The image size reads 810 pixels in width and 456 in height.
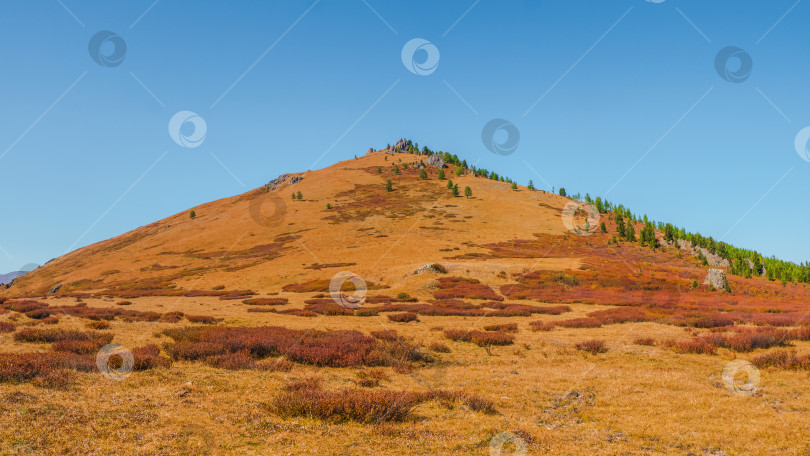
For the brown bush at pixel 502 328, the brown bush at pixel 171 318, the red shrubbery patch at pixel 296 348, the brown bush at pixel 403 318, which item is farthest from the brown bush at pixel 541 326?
the brown bush at pixel 171 318

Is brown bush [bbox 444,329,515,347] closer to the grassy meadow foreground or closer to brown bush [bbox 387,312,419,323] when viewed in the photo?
the grassy meadow foreground

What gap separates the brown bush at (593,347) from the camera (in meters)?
18.9

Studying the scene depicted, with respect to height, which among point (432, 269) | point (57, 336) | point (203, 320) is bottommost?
point (57, 336)

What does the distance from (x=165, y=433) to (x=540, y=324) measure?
22819 millimetres

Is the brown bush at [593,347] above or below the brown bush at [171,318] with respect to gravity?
below

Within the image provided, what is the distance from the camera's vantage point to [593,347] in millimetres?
19016

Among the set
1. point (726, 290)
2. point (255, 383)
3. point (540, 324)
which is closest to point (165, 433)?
point (255, 383)

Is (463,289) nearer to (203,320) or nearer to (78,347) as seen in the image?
(203,320)

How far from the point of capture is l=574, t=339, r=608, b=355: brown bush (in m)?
18.9

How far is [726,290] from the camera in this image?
55.7m

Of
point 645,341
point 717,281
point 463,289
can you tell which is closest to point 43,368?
point 645,341

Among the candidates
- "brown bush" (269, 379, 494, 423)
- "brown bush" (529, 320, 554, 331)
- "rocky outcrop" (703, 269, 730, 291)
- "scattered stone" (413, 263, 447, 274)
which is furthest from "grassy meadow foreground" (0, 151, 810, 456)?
"rocky outcrop" (703, 269, 730, 291)

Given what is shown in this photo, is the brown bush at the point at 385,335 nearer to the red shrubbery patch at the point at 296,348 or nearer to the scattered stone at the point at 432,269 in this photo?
the red shrubbery patch at the point at 296,348

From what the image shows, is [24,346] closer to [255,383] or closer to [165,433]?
[255,383]
